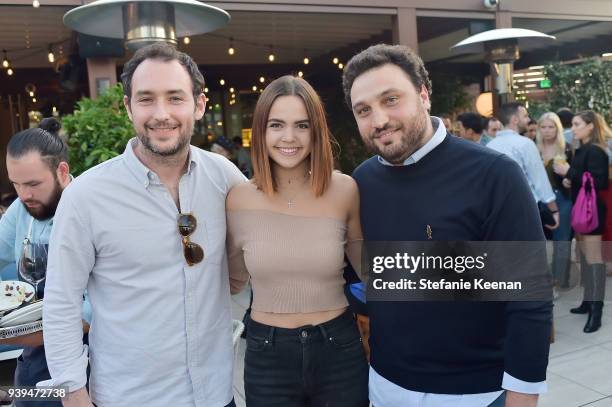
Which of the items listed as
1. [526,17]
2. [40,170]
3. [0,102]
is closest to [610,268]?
[526,17]

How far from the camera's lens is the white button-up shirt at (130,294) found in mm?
1799

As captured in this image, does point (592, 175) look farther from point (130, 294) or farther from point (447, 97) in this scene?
point (447, 97)

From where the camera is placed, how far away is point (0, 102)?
525 inches

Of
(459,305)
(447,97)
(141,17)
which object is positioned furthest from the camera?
(447,97)

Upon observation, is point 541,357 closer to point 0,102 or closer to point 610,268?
point 610,268

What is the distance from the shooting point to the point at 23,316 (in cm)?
196

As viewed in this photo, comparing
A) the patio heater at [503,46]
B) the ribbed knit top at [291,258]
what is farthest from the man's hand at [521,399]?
the patio heater at [503,46]

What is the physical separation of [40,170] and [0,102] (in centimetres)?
1318

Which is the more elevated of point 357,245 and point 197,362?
point 357,245

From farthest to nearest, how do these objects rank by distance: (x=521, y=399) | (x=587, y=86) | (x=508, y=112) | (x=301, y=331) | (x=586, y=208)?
(x=587, y=86) < (x=508, y=112) < (x=586, y=208) < (x=301, y=331) < (x=521, y=399)

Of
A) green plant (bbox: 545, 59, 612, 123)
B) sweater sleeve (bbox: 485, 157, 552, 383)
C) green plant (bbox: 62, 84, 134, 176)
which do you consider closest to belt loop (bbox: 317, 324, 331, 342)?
sweater sleeve (bbox: 485, 157, 552, 383)

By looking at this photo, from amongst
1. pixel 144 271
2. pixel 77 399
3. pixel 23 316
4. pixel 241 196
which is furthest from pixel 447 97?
pixel 77 399

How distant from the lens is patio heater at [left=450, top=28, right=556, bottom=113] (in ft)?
21.0

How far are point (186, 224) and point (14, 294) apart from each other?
76 centimetres
